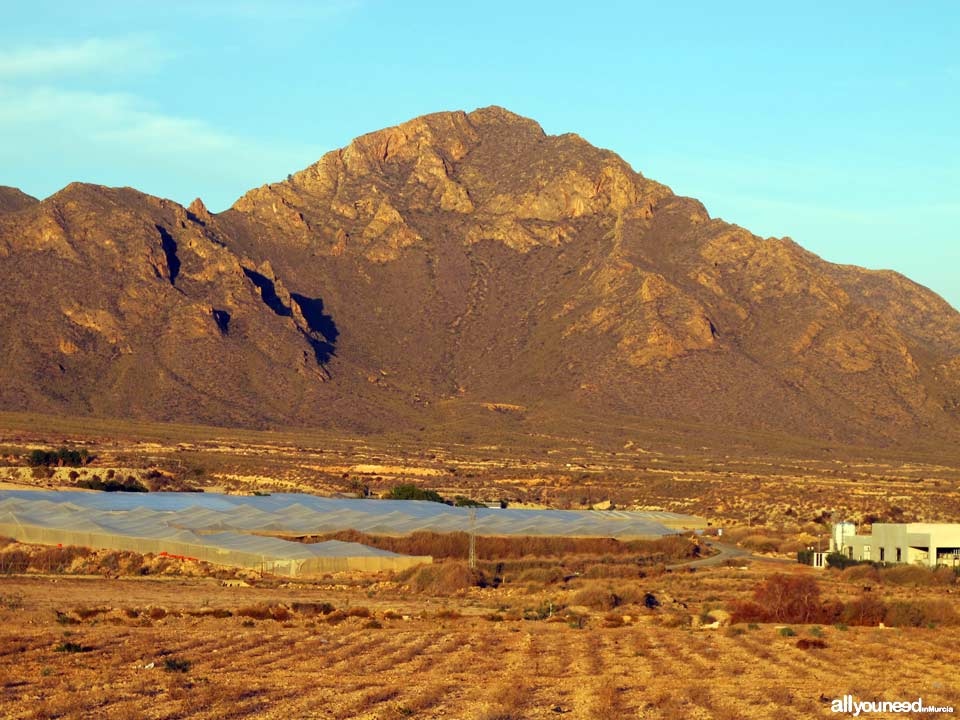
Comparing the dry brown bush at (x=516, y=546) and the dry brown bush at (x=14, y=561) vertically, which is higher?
the dry brown bush at (x=516, y=546)

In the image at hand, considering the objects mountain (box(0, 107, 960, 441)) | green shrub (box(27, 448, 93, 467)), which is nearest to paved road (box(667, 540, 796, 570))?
green shrub (box(27, 448, 93, 467))

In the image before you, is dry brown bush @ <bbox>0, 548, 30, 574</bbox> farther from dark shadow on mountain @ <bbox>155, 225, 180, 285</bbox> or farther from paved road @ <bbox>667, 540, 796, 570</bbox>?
dark shadow on mountain @ <bbox>155, 225, 180, 285</bbox>

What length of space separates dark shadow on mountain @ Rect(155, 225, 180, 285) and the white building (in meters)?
124

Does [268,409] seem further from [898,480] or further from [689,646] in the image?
[689,646]

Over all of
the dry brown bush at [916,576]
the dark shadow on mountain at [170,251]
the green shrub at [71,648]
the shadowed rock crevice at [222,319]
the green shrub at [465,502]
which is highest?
the dark shadow on mountain at [170,251]

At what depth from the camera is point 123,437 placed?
137 meters

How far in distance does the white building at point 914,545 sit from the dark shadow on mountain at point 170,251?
407 ft

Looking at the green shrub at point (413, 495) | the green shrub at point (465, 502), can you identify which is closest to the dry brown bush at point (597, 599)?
the green shrub at point (465, 502)

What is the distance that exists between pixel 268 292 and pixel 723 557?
123330mm

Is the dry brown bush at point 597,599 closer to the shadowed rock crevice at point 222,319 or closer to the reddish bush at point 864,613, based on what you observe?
the reddish bush at point 864,613

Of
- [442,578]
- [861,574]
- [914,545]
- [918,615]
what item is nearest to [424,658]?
[918,615]

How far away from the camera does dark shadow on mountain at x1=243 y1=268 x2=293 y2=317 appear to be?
182250 millimetres

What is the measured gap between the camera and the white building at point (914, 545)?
67.4m

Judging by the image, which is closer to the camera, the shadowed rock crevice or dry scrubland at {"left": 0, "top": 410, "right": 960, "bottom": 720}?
dry scrubland at {"left": 0, "top": 410, "right": 960, "bottom": 720}
